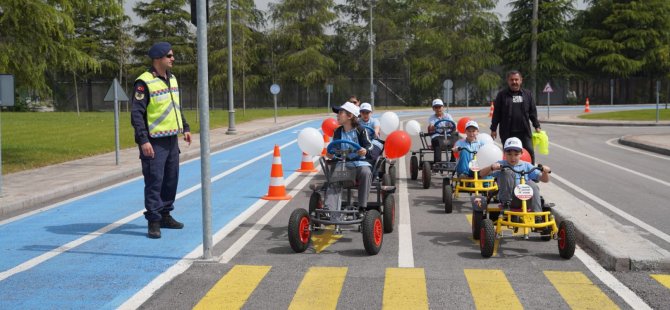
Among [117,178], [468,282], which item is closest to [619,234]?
[468,282]

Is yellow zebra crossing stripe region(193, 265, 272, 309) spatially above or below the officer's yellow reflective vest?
below

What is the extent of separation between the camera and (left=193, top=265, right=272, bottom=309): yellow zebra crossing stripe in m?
5.43

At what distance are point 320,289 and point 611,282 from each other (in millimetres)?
2432

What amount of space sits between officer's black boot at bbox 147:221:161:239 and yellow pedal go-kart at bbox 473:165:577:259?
346 centimetres

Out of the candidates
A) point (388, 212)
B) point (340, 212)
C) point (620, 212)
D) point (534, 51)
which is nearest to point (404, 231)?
point (388, 212)

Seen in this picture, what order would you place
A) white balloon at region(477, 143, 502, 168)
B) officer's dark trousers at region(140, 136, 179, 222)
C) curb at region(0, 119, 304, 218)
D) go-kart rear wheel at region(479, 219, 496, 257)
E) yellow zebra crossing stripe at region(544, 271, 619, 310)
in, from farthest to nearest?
curb at region(0, 119, 304, 218) < officer's dark trousers at region(140, 136, 179, 222) < white balloon at region(477, 143, 502, 168) < go-kart rear wheel at region(479, 219, 496, 257) < yellow zebra crossing stripe at region(544, 271, 619, 310)

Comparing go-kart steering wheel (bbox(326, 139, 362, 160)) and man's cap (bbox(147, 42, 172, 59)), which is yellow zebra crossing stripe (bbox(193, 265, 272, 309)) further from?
man's cap (bbox(147, 42, 172, 59))

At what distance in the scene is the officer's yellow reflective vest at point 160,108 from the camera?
7.95m

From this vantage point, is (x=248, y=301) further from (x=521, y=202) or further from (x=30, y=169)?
(x=30, y=169)

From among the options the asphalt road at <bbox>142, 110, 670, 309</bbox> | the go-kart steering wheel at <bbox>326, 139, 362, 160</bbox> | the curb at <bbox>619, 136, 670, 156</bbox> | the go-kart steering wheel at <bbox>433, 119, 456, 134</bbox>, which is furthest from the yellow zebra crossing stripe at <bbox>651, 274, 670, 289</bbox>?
the curb at <bbox>619, 136, 670, 156</bbox>

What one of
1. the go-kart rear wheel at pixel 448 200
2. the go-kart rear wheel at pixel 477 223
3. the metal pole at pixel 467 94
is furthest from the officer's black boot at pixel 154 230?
the metal pole at pixel 467 94

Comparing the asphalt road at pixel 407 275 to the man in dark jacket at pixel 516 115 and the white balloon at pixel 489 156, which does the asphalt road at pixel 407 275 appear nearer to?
the white balloon at pixel 489 156

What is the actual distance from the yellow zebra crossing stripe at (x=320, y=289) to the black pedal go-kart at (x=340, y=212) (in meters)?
0.58

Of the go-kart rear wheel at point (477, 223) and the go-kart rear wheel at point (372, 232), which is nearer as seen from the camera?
the go-kart rear wheel at point (372, 232)
